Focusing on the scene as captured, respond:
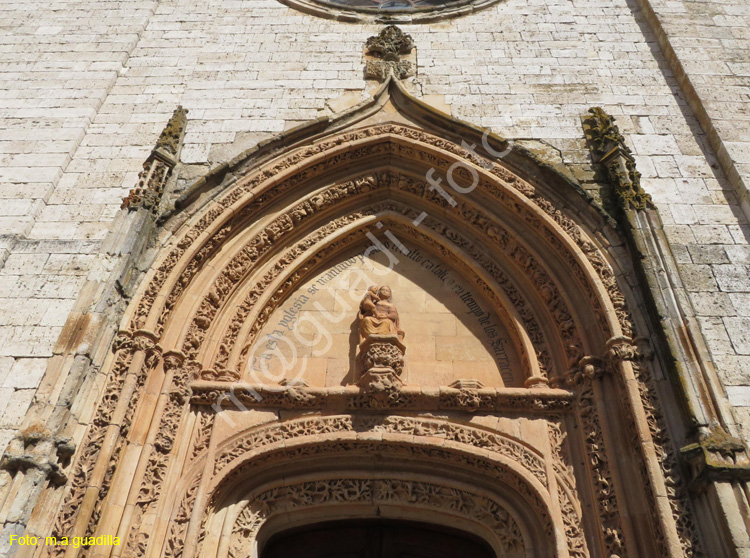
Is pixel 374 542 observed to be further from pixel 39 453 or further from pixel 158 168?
pixel 158 168

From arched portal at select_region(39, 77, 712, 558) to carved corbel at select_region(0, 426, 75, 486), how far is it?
246 millimetres

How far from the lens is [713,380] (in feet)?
15.9

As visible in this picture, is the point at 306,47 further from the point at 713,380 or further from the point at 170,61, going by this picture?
the point at 713,380

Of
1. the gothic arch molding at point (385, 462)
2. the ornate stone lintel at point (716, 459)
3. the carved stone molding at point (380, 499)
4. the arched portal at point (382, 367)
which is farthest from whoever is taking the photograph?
the carved stone molding at point (380, 499)

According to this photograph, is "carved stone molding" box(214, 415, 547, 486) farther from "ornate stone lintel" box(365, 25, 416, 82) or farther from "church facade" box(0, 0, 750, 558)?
"ornate stone lintel" box(365, 25, 416, 82)

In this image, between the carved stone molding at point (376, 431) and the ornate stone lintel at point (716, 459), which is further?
the carved stone molding at point (376, 431)

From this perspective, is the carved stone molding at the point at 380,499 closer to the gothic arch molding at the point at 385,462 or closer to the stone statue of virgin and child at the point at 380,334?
the gothic arch molding at the point at 385,462

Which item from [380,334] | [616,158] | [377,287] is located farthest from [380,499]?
[616,158]

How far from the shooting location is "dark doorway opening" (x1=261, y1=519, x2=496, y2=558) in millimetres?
5586

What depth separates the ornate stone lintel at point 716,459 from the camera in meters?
4.33

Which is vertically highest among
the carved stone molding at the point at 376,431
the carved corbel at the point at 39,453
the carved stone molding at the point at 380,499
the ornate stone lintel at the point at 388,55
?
the ornate stone lintel at the point at 388,55

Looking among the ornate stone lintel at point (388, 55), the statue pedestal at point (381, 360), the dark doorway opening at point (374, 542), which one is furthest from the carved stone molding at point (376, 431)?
the ornate stone lintel at point (388, 55)

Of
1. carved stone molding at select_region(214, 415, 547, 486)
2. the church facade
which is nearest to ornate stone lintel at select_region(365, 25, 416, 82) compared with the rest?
the church facade

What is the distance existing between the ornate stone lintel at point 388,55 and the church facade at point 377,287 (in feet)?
0.13
